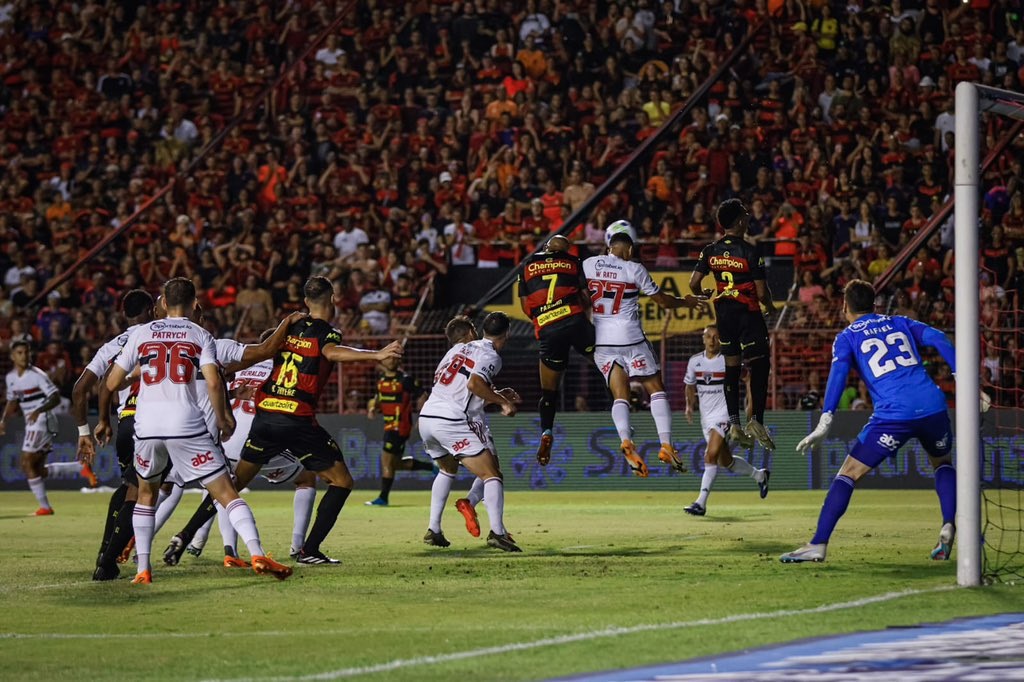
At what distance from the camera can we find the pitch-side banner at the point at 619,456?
76.3ft

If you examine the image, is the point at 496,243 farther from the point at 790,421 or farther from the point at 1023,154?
the point at 1023,154

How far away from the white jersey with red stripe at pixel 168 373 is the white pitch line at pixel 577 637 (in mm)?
4064

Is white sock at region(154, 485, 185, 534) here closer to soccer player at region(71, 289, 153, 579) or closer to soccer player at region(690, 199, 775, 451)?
soccer player at region(71, 289, 153, 579)

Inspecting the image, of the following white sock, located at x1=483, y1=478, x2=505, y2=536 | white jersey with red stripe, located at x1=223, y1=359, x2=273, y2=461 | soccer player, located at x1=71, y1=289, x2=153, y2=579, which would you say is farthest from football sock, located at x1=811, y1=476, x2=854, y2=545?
white jersey with red stripe, located at x1=223, y1=359, x2=273, y2=461

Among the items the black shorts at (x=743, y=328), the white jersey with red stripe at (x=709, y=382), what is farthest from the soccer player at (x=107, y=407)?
the white jersey with red stripe at (x=709, y=382)

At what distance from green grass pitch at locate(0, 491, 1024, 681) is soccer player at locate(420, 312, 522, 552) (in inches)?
14.8

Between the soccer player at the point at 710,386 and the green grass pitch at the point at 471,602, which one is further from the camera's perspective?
the soccer player at the point at 710,386

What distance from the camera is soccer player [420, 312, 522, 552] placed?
1404 centimetres

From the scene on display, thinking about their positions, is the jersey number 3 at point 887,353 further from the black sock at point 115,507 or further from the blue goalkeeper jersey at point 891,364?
the black sock at point 115,507

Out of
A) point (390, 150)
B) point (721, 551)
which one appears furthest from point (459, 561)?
point (390, 150)

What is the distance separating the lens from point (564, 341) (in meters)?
16.3

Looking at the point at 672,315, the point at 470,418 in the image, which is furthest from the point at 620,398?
the point at 672,315

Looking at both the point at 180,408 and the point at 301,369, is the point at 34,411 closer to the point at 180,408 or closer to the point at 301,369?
the point at 301,369

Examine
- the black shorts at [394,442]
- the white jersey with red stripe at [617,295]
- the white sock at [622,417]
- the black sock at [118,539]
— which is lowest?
the black sock at [118,539]
